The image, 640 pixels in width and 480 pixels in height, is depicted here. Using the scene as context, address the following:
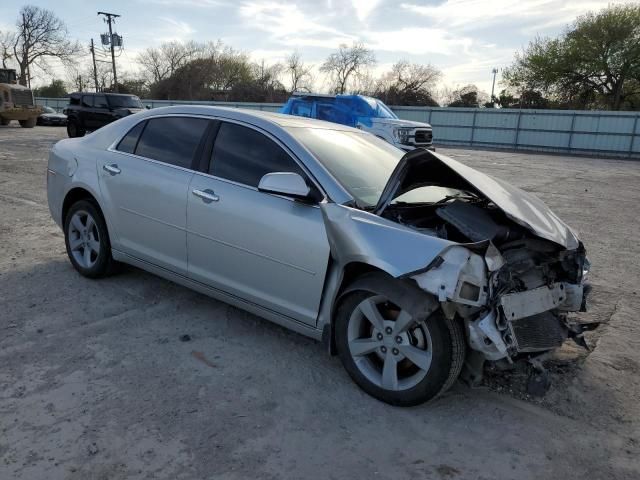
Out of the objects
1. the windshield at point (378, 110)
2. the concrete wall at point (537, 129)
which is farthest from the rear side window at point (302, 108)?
the concrete wall at point (537, 129)

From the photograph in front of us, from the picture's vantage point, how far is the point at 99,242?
4.54 meters

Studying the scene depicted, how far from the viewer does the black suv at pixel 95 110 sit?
21625 millimetres

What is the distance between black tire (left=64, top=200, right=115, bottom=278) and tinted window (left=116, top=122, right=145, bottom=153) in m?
0.59

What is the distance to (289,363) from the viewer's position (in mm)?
3393

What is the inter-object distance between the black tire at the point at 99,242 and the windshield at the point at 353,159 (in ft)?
6.55

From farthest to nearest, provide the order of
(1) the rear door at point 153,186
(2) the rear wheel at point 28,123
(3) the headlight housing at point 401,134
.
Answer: (2) the rear wheel at point 28,123
(3) the headlight housing at point 401,134
(1) the rear door at point 153,186

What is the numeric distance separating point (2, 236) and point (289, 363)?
4563mm

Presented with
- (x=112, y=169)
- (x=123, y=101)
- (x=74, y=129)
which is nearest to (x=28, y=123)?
(x=74, y=129)

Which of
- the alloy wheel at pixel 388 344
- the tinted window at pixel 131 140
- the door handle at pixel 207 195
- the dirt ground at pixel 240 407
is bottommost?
the dirt ground at pixel 240 407

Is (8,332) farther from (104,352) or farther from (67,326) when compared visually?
(104,352)

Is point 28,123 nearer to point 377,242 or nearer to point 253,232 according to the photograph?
point 253,232

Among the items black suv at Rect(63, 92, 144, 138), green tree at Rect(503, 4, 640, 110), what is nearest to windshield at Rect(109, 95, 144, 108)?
black suv at Rect(63, 92, 144, 138)

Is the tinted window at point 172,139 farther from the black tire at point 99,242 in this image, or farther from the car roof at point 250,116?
the black tire at point 99,242

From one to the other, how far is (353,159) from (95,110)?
824 inches
